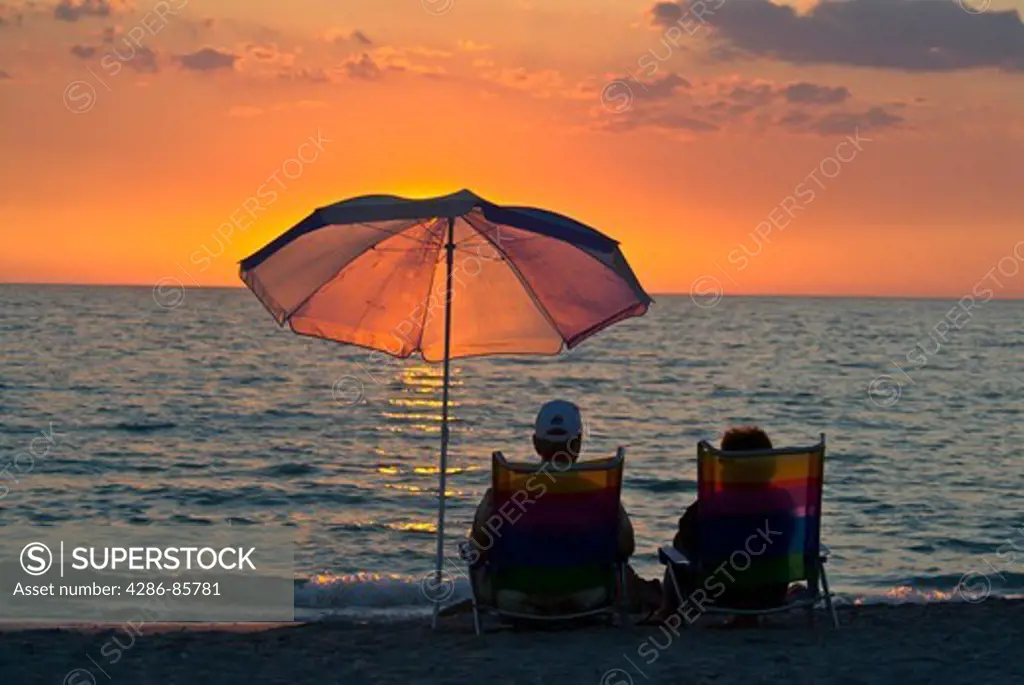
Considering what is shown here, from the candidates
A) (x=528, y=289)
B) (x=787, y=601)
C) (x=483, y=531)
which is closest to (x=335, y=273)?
(x=528, y=289)

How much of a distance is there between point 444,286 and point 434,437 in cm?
1845

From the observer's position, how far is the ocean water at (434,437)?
14266 mm

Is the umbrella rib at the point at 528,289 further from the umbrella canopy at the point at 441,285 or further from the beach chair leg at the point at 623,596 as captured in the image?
the beach chair leg at the point at 623,596

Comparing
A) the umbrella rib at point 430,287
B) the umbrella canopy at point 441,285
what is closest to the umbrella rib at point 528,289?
the umbrella canopy at point 441,285

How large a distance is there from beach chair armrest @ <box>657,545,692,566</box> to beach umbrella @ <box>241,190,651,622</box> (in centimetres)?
134

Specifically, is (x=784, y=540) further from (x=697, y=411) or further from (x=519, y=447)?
(x=697, y=411)

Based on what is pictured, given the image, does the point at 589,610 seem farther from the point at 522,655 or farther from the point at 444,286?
the point at 444,286

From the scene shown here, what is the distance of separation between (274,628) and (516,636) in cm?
166

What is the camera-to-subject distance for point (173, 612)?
33.4 feet

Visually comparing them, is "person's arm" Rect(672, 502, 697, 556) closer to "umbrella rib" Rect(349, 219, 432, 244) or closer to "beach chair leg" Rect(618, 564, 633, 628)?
"beach chair leg" Rect(618, 564, 633, 628)

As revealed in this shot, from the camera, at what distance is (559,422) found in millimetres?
7047

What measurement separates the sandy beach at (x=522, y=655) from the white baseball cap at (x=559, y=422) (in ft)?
3.75

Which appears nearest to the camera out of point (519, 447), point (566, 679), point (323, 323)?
point (566, 679)

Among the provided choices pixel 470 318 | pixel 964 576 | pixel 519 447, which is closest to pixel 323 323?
pixel 470 318
